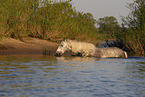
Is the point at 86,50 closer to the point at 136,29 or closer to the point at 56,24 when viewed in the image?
the point at 136,29

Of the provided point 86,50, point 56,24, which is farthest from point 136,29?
point 56,24

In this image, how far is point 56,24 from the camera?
119ft

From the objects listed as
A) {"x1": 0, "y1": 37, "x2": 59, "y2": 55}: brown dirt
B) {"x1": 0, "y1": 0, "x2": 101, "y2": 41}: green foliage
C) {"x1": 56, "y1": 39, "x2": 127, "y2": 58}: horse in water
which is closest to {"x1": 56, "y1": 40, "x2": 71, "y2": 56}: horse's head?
{"x1": 56, "y1": 39, "x2": 127, "y2": 58}: horse in water

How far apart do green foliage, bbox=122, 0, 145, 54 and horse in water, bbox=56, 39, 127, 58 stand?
5.99 ft

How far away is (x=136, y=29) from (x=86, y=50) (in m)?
5.25

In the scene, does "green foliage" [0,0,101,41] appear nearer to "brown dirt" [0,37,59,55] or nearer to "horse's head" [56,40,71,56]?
"brown dirt" [0,37,59,55]

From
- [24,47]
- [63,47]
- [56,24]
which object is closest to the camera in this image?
[63,47]

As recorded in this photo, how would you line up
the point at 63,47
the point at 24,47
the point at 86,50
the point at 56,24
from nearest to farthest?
1. the point at 63,47
2. the point at 86,50
3. the point at 24,47
4. the point at 56,24

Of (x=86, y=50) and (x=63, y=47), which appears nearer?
Result: (x=63, y=47)

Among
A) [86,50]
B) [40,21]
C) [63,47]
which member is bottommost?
[86,50]

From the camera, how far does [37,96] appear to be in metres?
8.27

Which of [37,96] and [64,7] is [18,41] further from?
[37,96]

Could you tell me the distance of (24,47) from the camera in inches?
1150

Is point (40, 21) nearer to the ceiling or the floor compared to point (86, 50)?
nearer to the ceiling
